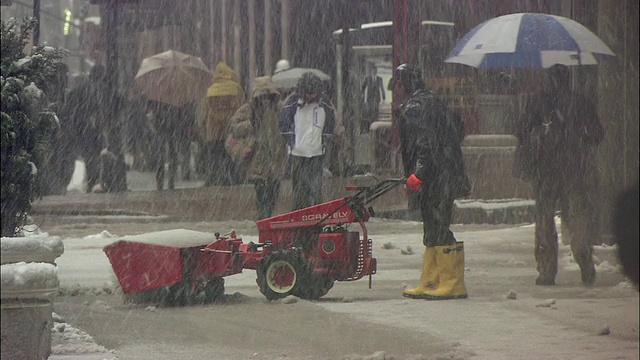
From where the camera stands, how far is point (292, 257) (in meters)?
10.7

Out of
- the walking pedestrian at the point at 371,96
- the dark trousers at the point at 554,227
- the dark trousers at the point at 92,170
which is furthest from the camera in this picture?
the walking pedestrian at the point at 371,96

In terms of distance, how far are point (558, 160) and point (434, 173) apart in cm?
137

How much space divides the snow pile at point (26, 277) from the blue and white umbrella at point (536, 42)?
7.18 m

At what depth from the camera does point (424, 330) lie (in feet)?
30.4

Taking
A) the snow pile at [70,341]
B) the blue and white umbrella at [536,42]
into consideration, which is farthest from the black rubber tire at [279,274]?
the blue and white umbrella at [536,42]

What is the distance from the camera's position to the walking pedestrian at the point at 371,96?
91.5 feet

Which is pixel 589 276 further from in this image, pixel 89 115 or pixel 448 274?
pixel 89 115

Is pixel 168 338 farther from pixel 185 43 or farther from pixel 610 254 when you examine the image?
pixel 185 43

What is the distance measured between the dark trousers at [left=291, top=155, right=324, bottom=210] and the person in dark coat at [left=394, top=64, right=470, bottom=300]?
348 cm

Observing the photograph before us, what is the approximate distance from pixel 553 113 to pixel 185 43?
1368 inches

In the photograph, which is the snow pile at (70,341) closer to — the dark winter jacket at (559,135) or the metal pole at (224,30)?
the dark winter jacket at (559,135)

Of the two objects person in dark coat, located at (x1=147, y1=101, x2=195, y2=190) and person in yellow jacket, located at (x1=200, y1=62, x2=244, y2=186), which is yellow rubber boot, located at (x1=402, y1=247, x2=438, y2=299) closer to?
person in yellow jacket, located at (x1=200, y1=62, x2=244, y2=186)

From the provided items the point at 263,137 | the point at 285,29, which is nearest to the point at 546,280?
the point at 263,137

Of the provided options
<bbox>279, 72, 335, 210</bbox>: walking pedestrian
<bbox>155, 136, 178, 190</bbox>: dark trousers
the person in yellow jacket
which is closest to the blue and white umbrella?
<bbox>279, 72, 335, 210</bbox>: walking pedestrian
